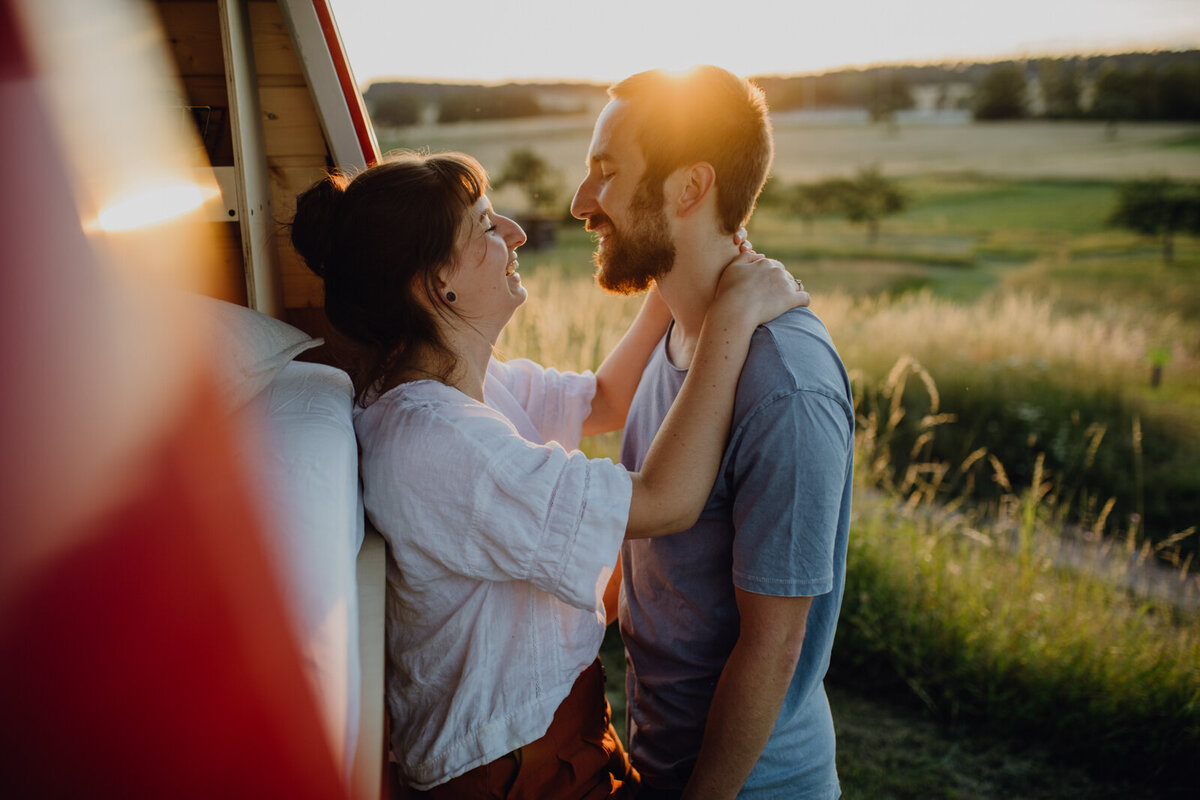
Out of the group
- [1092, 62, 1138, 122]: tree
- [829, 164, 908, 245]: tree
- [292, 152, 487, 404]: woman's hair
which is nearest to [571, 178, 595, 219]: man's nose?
[292, 152, 487, 404]: woman's hair

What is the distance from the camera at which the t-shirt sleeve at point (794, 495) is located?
1404 millimetres

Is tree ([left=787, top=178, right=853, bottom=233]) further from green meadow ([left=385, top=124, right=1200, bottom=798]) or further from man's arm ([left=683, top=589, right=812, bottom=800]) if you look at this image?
man's arm ([left=683, top=589, right=812, bottom=800])

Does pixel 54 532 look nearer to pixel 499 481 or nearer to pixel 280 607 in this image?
pixel 280 607

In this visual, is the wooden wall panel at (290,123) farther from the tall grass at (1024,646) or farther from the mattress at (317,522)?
the tall grass at (1024,646)

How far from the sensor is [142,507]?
0.94 metres

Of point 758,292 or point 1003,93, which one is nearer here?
point 758,292

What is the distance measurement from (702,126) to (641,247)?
311 millimetres

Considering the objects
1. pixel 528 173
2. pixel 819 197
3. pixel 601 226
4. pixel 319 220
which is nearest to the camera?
pixel 319 220

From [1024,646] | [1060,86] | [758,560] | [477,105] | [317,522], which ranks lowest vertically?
[1024,646]

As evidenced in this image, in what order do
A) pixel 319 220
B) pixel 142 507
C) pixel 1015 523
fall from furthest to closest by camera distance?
1. pixel 1015 523
2. pixel 319 220
3. pixel 142 507

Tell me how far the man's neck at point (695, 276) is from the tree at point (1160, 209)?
17908 mm

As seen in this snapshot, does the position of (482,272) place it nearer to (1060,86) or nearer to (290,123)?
(290,123)

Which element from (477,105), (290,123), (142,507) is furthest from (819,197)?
(142,507)

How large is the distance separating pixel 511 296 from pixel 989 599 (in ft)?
8.94
